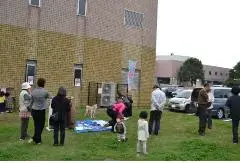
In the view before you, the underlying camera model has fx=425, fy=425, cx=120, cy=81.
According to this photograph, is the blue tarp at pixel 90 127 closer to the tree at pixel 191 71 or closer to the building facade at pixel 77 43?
the building facade at pixel 77 43

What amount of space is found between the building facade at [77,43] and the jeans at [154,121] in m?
9.54

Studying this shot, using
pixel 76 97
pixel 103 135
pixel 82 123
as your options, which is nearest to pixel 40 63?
pixel 76 97

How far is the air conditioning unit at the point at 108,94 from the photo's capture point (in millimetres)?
26469

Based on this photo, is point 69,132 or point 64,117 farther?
point 69,132

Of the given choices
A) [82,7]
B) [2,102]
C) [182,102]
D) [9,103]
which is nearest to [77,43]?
[82,7]

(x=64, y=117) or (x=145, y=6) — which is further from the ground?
(x=145, y=6)

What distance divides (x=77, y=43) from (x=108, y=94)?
3.94 m

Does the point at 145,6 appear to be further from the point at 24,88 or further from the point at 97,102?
the point at 24,88

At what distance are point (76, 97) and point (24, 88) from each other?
40.0ft

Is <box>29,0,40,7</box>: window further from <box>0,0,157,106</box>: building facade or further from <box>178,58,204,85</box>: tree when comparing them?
<box>178,58,204,85</box>: tree

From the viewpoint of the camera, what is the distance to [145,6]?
29.4 m

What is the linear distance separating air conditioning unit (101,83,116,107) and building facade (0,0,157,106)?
0.42 m

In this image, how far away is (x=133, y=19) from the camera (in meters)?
28.6

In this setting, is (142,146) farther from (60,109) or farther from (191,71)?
(191,71)
